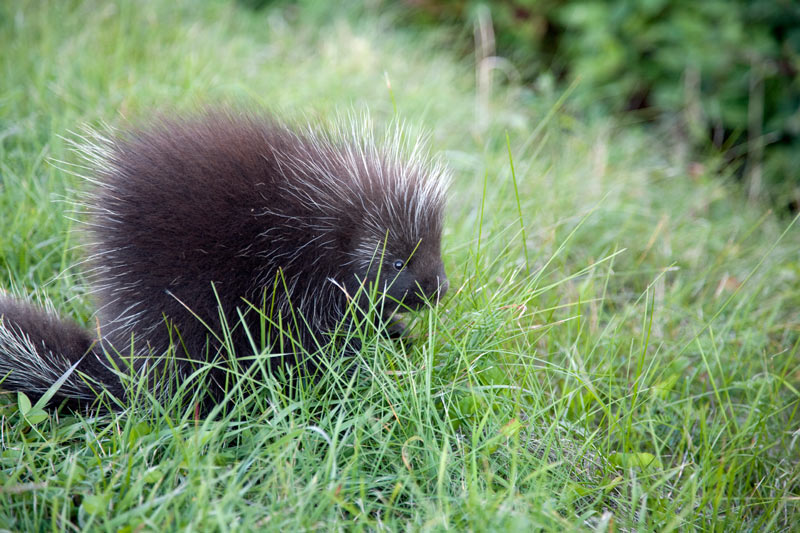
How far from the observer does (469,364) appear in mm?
2264

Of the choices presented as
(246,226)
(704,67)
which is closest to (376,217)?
(246,226)

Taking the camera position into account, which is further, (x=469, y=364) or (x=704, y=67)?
(x=704, y=67)

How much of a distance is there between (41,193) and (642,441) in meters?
2.89

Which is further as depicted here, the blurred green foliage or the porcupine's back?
the blurred green foliage

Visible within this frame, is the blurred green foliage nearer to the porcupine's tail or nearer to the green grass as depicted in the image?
the green grass

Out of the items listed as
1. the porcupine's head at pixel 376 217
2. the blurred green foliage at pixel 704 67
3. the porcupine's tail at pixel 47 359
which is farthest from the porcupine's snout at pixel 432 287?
the blurred green foliage at pixel 704 67

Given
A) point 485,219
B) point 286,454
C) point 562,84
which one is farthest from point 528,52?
point 286,454

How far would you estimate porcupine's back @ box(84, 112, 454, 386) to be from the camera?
85.0 inches

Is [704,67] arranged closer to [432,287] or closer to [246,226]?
[432,287]

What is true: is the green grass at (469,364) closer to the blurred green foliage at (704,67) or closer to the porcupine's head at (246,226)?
the porcupine's head at (246,226)

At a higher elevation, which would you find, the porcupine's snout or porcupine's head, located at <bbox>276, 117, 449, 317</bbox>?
porcupine's head, located at <bbox>276, 117, 449, 317</bbox>

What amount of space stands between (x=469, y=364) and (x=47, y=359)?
1.49 m

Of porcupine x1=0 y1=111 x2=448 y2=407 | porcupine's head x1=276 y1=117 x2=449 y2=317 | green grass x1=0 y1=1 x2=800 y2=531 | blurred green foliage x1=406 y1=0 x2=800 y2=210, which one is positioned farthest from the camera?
blurred green foliage x1=406 y1=0 x2=800 y2=210

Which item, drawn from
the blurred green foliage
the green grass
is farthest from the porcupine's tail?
the blurred green foliage
